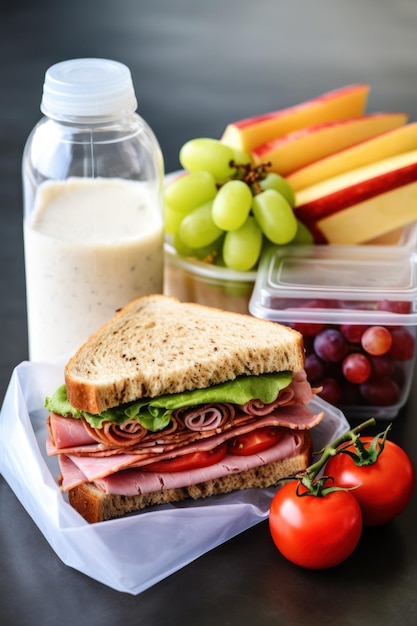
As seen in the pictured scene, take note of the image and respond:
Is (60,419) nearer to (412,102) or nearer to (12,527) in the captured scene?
(12,527)

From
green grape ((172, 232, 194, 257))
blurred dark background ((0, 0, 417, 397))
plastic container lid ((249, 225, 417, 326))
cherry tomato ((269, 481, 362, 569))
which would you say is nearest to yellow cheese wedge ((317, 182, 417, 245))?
plastic container lid ((249, 225, 417, 326))

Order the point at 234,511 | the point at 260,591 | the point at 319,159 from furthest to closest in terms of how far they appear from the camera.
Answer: the point at 319,159
the point at 234,511
the point at 260,591

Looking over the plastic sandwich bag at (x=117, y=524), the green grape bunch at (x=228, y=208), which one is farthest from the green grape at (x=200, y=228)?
the plastic sandwich bag at (x=117, y=524)

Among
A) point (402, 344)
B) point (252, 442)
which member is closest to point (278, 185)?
point (402, 344)

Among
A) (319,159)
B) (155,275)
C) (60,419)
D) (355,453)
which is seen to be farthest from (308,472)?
(319,159)

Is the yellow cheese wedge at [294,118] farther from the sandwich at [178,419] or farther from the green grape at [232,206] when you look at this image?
the sandwich at [178,419]

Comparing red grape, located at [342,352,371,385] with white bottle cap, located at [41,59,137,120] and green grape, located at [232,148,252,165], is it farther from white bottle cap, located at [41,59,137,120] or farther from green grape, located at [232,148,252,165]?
white bottle cap, located at [41,59,137,120]
